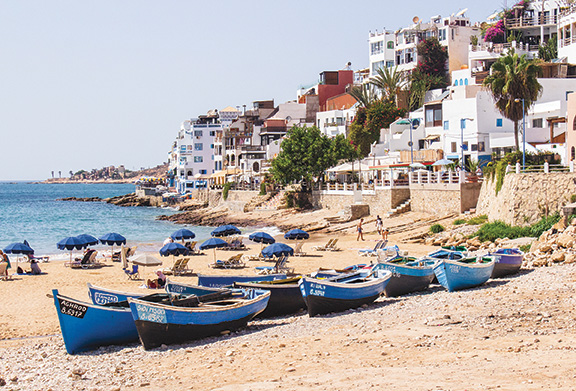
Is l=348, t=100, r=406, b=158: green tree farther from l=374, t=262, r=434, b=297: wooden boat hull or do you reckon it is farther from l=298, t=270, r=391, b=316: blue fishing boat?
l=298, t=270, r=391, b=316: blue fishing boat

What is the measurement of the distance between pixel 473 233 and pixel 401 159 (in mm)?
19179

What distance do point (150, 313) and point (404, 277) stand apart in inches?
343

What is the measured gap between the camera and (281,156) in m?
61.4

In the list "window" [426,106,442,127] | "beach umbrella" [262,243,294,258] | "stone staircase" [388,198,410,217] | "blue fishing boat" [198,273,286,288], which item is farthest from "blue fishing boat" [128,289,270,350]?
"window" [426,106,442,127]

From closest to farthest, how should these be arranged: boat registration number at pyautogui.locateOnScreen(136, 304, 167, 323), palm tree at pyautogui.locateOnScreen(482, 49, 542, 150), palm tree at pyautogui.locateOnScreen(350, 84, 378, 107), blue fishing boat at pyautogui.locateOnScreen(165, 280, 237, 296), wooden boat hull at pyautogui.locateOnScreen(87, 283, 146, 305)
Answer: boat registration number at pyautogui.locateOnScreen(136, 304, 167, 323)
wooden boat hull at pyautogui.locateOnScreen(87, 283, 146, 305)
blue fishing boat at pyautogui.locateOnScreen(165, 280, 237, 296)
palm tree at pyautogui.locateOnScreen(482, 49, 542, 150)
palm tree at pyautogui.locateOnScreen(350, 84, 378, 107)

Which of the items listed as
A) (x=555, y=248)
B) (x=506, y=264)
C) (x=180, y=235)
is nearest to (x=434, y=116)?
(x=180, y=235)

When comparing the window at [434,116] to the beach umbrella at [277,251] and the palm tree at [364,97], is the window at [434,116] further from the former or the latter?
the beach umbrella at [277,251]

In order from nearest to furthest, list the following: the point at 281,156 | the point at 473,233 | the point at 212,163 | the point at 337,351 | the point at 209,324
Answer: the point at 337,351 → the point at 209,324 → the point at 473,233 → the point at 281,156 → the point at 212,163

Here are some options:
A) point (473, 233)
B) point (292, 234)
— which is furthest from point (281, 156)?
point (473, 233)

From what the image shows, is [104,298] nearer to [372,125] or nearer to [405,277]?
[405,277]

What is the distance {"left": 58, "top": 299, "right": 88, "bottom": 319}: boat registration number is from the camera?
55.6ft

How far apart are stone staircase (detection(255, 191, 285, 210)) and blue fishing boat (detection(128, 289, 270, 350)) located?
4650 centimetres

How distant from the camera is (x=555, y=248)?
82.7ft

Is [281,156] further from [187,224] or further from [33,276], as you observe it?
[33,276]
